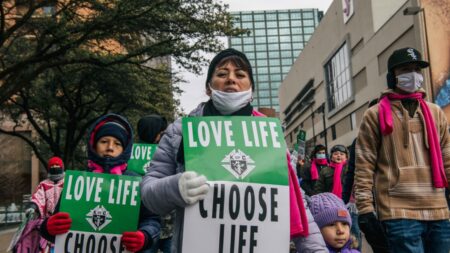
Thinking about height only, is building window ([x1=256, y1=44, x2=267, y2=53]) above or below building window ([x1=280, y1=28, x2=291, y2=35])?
below

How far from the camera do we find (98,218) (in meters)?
3.15

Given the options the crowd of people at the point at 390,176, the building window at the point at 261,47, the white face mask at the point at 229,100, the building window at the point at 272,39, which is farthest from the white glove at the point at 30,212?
the building window at the point at 272,39

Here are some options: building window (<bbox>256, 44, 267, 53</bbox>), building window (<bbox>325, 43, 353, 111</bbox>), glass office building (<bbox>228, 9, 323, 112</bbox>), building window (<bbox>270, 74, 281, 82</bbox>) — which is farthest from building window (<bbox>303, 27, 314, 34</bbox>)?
building window (<bbox>325, 43, 353, 111</bbox>)

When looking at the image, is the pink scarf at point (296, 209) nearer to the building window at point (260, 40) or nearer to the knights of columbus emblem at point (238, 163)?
the knights of columbus emblem at point (238, 163)

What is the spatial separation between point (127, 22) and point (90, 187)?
10713mm

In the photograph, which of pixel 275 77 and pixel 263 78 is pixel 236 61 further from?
pixel 275 77

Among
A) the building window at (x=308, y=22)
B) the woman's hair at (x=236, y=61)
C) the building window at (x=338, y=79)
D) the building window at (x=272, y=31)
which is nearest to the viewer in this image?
the woman's hair at (x=236, y=61)

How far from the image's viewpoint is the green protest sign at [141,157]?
5.66 m

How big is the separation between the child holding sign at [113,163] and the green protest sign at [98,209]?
61mm

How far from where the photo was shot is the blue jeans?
3.27 m

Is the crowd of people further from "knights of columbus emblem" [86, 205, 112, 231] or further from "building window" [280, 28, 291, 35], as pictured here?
"building window" [280, 28, 291, 35]

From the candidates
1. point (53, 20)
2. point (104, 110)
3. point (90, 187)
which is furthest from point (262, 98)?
point (90, 187)

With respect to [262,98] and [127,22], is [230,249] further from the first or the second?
[262,98]

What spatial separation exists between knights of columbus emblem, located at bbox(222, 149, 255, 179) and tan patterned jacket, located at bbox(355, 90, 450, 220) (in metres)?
1.48
